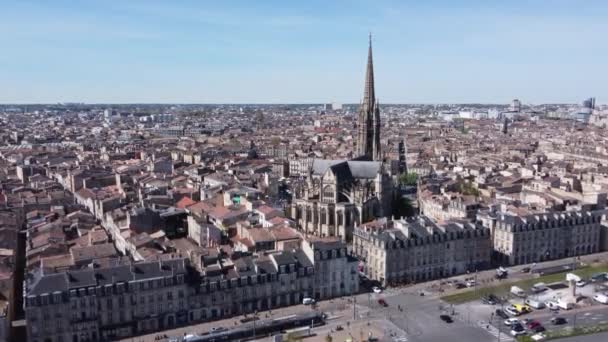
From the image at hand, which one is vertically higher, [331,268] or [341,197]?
[341,197]

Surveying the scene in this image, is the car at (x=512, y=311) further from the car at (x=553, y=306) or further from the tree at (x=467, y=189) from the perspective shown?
the tree at (x=467, y=189)

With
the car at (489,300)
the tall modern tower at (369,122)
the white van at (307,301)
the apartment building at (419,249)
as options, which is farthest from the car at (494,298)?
the tall modern tower at (369,122)

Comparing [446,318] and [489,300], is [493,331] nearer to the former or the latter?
[446,318]

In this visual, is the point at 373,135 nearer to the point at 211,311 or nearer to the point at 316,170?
the point at 316,170

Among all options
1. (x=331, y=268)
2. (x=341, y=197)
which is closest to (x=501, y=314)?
(x=331, y=268)

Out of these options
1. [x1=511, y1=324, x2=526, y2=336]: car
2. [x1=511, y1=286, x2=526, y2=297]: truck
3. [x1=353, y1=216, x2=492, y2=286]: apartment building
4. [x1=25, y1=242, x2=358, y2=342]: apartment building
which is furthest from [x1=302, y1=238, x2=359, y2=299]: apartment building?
[x1=511, y1=286, x2=526, y2=297]: truck

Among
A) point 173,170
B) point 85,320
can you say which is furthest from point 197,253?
point 173,170
